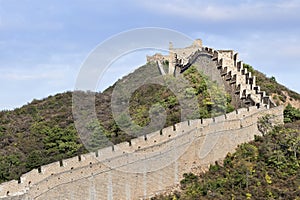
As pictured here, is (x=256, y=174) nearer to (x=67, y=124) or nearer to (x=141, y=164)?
(x=141, y=164)

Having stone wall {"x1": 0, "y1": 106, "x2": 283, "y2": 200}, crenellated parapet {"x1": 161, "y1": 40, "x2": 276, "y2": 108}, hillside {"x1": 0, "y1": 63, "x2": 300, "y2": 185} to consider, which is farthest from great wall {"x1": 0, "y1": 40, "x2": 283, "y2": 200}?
hillside {"x1": 0, "y1": 63, "x2": 300, "y2": 185}

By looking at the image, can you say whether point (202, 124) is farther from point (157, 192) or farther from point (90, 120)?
point (90, 120)

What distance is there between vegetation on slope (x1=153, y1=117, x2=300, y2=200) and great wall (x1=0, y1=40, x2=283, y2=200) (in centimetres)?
52

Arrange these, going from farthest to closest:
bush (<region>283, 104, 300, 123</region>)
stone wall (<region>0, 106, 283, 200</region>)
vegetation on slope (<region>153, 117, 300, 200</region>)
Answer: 1. bush (<region>283, 104, 300, 123</region>)
2. vegetation on slope (<region>153, 117, 300, 200</region>)
3. stone wall (<region>0, 106, 283, 200</region>)

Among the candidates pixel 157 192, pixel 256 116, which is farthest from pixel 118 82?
pixel 157 192

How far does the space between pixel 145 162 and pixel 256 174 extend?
15.6ft

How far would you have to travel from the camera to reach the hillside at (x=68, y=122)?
3369cm

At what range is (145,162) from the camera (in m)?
25.2

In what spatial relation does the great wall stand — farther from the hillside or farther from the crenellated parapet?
the hillside

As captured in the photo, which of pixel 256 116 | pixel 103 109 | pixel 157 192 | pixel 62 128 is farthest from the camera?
pixel 103 109

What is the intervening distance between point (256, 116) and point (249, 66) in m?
12.8

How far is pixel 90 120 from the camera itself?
1465 inches

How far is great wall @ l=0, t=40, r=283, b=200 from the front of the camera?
74.0 feet

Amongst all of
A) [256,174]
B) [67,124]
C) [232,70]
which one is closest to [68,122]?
[67,124]
